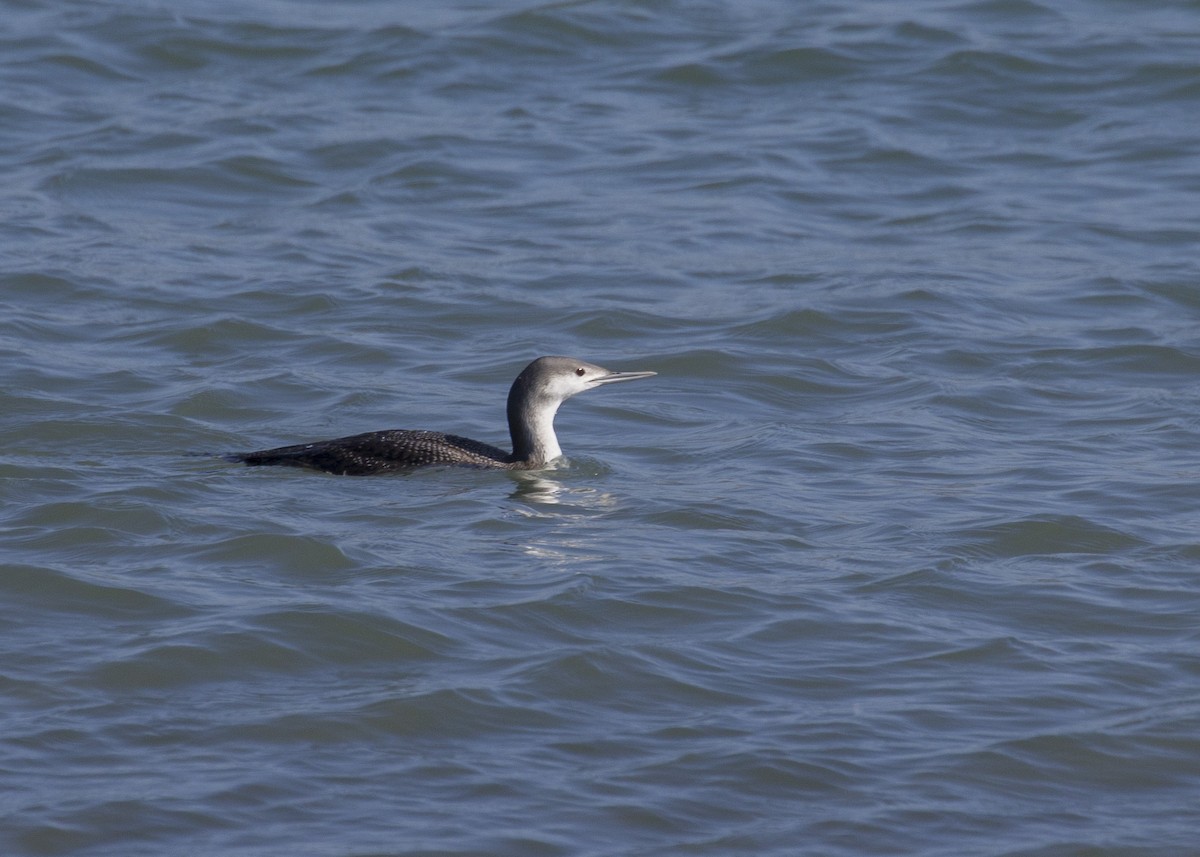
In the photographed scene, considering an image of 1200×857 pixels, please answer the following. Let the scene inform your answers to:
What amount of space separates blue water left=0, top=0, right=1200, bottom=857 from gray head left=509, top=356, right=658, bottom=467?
165 mm

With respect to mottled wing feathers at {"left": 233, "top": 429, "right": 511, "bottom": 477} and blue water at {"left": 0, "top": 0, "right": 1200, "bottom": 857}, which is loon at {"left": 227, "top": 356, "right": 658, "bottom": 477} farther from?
blue water at {"left": 0, "top": 0, "right": 1200, "bottom": 857}

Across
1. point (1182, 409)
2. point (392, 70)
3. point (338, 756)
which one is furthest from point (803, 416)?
point (392, 70)

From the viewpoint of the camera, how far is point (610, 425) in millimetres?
9453

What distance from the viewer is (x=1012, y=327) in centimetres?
1059

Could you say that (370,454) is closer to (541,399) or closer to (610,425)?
(541,399)

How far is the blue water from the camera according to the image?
533 cm

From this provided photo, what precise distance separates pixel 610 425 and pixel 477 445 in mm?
1032

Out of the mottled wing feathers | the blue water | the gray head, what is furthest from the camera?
the gray head

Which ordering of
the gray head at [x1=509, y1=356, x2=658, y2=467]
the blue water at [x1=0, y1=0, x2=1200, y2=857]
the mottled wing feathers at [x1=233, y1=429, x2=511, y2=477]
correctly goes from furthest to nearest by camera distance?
1. the gray head at [x1=509, y1=356, x2=658, y2=467]
2. the mottled wing feathers at [x1=233, y1=429, x2=511, y2=477]
3. the blue water at [x1=0, y1=0, x2=1200, y2=857]

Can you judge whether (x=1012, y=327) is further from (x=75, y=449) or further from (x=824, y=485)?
(x=75, y=449)

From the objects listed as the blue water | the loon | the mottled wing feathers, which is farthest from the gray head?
the mottled wing feathers

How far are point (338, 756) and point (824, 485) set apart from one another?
332 cm

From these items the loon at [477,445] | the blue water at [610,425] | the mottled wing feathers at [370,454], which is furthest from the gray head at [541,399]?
the mottled wing feathers at [370,454]

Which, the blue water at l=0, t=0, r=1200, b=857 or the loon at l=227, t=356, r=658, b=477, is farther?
the loon at l=227, t=356, r=658, b=477
